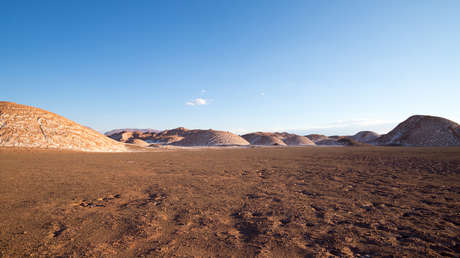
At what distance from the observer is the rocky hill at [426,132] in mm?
52250

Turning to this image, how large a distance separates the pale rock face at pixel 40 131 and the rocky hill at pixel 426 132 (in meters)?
74.6

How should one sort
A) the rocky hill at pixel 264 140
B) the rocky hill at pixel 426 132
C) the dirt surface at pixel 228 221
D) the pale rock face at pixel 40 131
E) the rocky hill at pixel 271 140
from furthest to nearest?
the rocky hill at pixel 271 140
the rocky hill at pixel 264 140
the rocky hill at pixel 426 132
the pale rock face at pixel 40 131
the dirt surface at pixel 228 221

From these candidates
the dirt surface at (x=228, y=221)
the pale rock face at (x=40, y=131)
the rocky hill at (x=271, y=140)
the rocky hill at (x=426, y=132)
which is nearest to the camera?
the dirt surface at (x=228, y=221)

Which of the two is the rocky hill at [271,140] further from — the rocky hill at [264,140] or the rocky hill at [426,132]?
the rocky hill at [426,132]

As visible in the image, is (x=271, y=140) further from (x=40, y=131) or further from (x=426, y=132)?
(x=40, y=131)

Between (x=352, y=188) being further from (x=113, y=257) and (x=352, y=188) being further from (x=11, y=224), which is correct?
(x=11, y=224)

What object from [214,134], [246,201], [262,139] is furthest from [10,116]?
[262,139]

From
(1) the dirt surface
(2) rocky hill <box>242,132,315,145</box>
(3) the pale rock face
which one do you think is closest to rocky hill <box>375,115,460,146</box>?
(2) rocky hill <box>242,132,315,145</box>

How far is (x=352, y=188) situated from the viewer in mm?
7031

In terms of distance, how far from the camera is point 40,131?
25.4 meters

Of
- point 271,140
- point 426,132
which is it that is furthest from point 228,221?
point 271,140

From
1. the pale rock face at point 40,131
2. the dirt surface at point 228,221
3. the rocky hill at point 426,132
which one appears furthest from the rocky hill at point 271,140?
the dirt surface at point 228,221

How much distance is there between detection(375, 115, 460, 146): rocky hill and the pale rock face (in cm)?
7455

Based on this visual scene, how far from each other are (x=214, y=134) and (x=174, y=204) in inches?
3098
